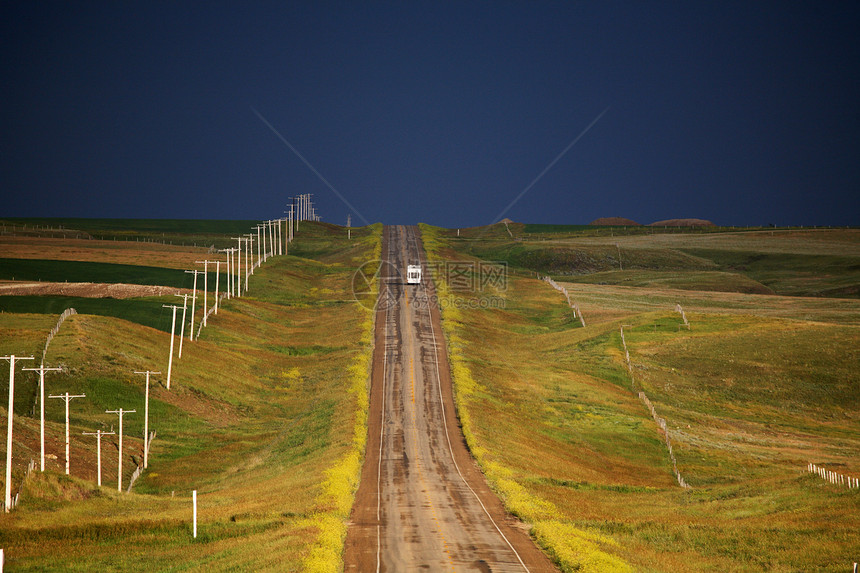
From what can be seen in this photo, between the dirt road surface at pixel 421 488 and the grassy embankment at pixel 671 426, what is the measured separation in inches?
62.7

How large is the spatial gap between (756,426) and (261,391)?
44380 millimetres

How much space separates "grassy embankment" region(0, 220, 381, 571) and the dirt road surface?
56.2 inches

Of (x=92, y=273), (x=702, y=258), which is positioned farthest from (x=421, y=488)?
(x=702, y=258)

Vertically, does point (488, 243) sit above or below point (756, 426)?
above

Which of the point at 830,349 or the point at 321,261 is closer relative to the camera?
the point at 830,349

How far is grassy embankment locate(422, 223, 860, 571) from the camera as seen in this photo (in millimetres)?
36344

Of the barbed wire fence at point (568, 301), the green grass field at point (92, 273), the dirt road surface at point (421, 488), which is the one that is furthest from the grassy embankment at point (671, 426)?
the green grass field at point (92, 273)

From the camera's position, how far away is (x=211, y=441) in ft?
209

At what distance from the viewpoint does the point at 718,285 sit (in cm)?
13562

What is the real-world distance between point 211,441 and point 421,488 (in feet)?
79.5

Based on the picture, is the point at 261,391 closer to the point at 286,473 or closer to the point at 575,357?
the point at 286,473

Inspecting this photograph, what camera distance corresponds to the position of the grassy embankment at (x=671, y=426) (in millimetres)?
36344

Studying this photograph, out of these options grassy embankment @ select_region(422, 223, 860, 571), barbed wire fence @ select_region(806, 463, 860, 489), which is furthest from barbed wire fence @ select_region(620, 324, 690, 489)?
barbed wire fence @ select_region(806, 463, 860, 489)

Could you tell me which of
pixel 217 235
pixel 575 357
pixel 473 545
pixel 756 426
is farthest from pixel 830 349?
pixel 217 235
